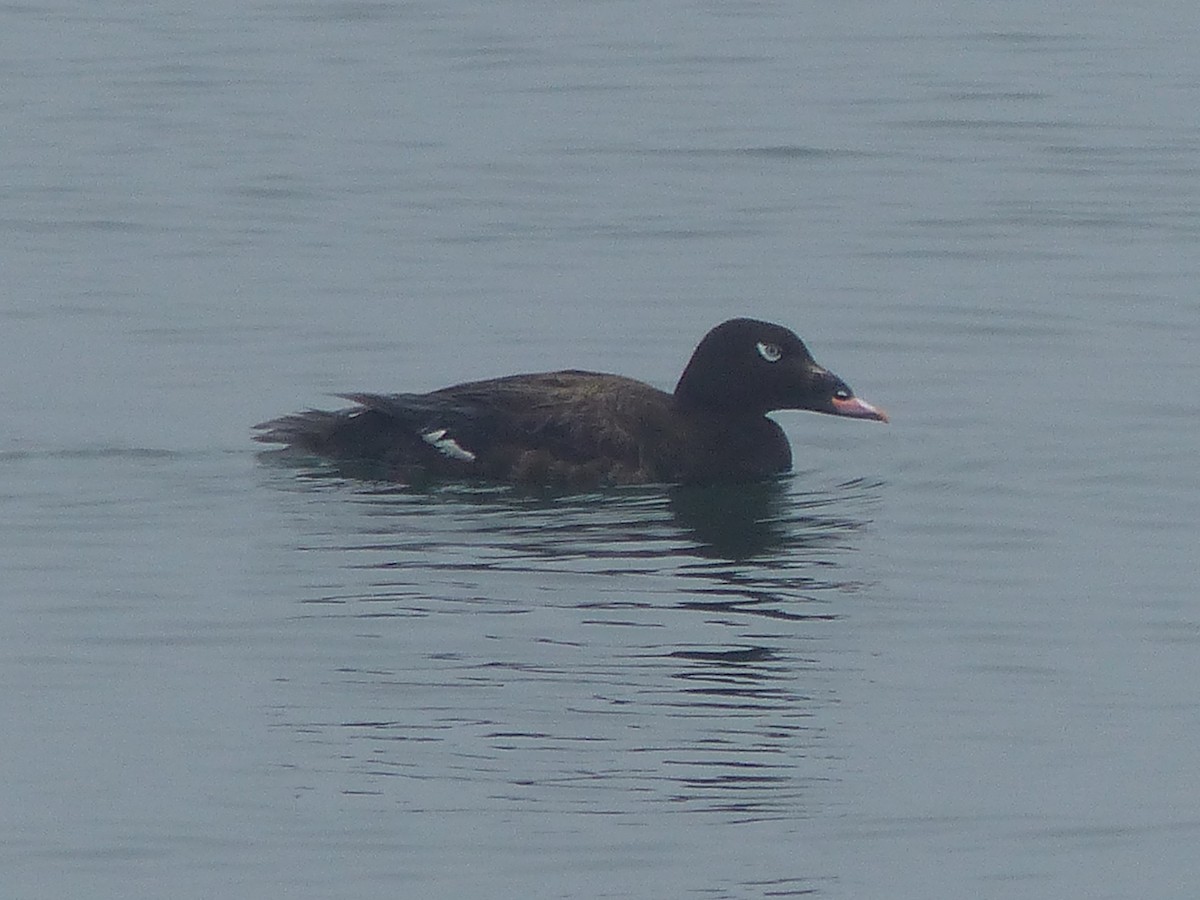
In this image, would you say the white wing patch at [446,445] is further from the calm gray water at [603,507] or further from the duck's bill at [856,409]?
the duck's bill at [856,409]

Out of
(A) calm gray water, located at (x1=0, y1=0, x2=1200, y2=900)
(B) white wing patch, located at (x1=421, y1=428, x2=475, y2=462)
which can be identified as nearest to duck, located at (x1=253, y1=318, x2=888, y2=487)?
(B) white wing patch, located at (x1=421, y1=428, x2=475, y2=462)

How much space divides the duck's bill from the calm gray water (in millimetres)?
261

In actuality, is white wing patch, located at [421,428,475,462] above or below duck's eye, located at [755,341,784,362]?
below

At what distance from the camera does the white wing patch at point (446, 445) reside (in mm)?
12250

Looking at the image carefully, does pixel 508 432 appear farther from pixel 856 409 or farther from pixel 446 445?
pixel 856 409

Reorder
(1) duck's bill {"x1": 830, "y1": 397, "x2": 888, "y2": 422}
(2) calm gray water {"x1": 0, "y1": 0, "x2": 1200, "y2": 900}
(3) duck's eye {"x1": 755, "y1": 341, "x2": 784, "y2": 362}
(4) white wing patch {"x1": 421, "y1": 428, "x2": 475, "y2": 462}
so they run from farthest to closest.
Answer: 1. (3) duck's eye {"x1": 755, "y1": 341, "x2": 784, "y2": 362}
2. (1) duck's bill {"x1": 830, "y1": 397, "x2": 888, "y2": 422}
3. (4) white wing patch {"x1": 421, "y1": 428, "x2": 475, "y2": 462}
4. (2) calm gray water {"x1": 0, "y1": 0, "x2": 1200, "y2": 900}

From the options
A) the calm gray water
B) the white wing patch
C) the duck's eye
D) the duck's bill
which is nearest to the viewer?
the calm gray water

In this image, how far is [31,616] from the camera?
10.3 m

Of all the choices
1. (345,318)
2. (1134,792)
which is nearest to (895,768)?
(1134,792)

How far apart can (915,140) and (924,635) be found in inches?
408

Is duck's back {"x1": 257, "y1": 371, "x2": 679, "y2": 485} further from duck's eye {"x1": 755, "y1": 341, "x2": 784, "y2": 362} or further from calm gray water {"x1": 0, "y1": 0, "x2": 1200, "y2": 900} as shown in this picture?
duck's eye {"x1": 755, "y1": 341, "x2": 784, "y2": 362}

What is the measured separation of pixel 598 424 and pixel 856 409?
40.6 inches

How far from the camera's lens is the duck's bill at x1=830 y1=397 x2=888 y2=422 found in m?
12.5

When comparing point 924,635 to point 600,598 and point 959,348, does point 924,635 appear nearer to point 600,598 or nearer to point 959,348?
point 600,598
